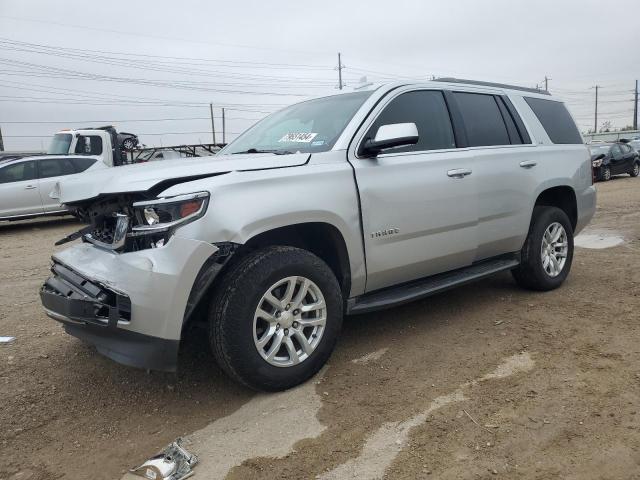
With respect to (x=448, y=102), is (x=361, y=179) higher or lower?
lower

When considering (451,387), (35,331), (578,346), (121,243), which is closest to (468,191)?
(578,346)

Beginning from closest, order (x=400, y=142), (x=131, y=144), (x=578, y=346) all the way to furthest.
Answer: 1. (x=400, y=142)
2. (x=578, y=346)
3. (x=131, y=144)

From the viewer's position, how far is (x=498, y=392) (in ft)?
10.3

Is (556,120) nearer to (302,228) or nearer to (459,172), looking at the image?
(459,172)

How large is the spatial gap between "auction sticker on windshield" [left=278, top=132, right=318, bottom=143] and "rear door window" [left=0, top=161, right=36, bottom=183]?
9957 millimetres

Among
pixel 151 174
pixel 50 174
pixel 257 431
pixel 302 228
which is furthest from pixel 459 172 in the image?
pixel 50 174

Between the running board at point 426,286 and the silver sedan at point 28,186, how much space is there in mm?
9391

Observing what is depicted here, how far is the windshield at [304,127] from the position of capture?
3734 millimetres

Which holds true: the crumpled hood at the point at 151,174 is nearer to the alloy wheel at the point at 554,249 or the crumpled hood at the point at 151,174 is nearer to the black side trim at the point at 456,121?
the black side trim at the point at 456,121

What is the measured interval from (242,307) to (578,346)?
7.90ft

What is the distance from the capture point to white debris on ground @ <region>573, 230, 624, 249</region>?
7.30 meters

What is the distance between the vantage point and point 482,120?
4633mm

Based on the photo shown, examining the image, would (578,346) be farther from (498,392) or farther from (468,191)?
(468,191)

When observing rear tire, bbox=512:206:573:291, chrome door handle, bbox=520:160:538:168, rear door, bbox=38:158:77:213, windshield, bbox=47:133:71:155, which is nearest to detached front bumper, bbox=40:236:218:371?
chrome door handle, bbox=520:160:538:168
